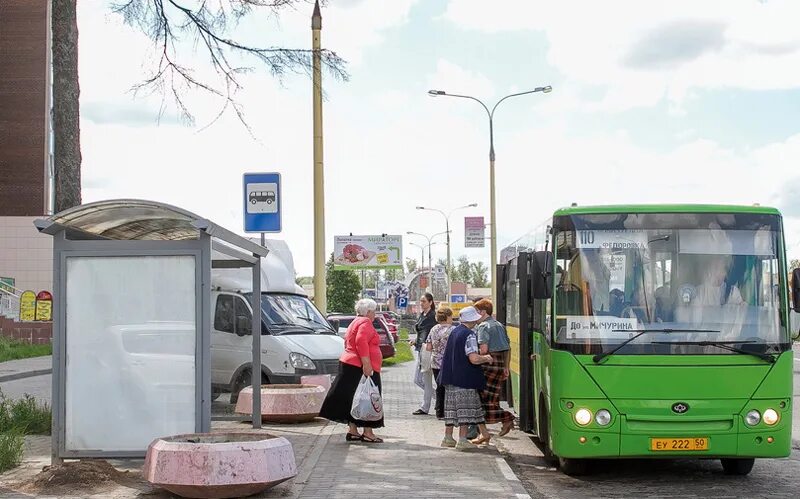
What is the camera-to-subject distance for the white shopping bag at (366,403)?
12.6 meters

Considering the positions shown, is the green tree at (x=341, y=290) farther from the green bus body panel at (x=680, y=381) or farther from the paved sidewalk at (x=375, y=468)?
the green bus body panel at (x=680, y=381)

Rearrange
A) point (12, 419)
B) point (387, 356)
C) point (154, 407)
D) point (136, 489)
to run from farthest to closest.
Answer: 1. point (387, 356)
2. point (12, 419)
3. point (154, 407)
4. point (136, 489)

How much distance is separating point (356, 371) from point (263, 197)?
98.3 inches

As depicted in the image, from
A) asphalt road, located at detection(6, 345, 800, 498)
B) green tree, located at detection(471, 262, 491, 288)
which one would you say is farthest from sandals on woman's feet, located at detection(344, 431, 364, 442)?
green tree, located at detection(471, 262, 491, 288)

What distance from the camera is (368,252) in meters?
80.2

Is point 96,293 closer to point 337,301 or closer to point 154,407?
point 154,407

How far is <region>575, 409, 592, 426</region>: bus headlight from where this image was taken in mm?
10312

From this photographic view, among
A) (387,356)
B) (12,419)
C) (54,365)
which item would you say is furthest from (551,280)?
(387,356)

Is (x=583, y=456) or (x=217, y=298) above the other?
(x=217, y=298)

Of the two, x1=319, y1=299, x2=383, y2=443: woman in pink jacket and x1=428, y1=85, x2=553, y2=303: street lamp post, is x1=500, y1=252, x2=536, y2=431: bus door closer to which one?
x1=319, y1=299, x2=383, y2=443: woman in pink jacket

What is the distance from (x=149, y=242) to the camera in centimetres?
1013

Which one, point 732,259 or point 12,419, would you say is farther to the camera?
point 12,419

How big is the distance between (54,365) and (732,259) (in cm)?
635

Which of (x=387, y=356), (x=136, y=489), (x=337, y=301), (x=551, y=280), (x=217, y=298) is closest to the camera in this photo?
(x=136, y=489)
